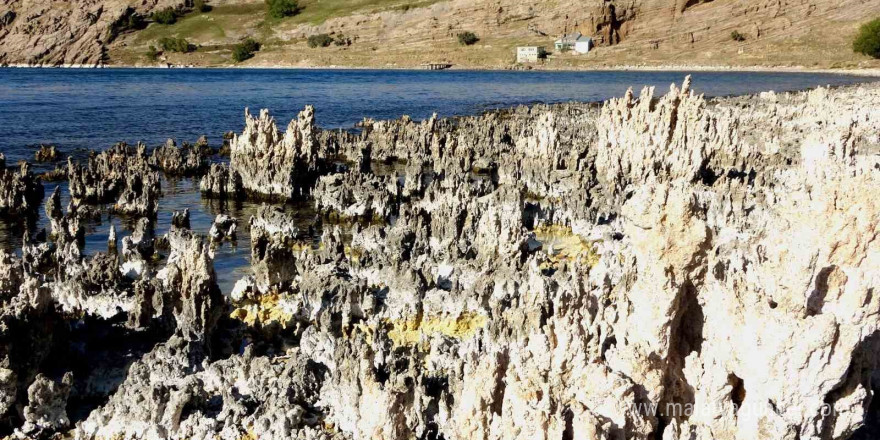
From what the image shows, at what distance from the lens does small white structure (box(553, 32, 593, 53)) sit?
147 metres

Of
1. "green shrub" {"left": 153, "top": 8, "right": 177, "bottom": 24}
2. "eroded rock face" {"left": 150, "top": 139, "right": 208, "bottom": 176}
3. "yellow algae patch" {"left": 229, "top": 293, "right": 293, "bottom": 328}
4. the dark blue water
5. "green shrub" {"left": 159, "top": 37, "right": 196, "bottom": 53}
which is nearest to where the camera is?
"yellow algae patch" {"left": 229, "top": 293, "right": 293, "bottom": 328}

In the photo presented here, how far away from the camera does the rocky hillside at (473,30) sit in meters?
134

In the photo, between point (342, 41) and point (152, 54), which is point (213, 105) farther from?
point (152, 54)

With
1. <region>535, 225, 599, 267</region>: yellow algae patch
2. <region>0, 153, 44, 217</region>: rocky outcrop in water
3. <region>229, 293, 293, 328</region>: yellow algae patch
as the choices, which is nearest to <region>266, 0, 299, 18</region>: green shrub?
<region>0, 153, 44, 217</region>: rocky outcrop in water

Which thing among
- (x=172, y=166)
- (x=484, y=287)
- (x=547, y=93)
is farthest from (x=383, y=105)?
(x=484, y=287)

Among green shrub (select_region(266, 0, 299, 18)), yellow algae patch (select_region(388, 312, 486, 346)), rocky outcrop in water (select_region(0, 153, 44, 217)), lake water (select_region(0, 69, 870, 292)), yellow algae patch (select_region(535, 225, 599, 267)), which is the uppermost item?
green shrub (select_region(266, 0, 299, 18))

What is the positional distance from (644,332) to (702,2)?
161687mm

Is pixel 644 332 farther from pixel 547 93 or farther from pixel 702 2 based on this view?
pixel 702 2

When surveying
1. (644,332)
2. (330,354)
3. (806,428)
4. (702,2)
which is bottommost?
(330,354)

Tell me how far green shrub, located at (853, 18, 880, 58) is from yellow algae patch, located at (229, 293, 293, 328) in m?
120

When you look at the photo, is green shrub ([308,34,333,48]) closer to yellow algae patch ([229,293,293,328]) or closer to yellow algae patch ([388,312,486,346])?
yellow algae patch ([229,293,293,328])

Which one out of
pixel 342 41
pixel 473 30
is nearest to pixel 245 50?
pixel 342 41

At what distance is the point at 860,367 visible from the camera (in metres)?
7.50

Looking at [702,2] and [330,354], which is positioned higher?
[702,2]
